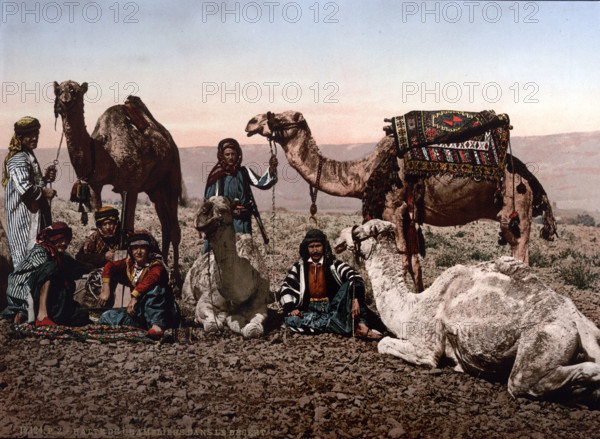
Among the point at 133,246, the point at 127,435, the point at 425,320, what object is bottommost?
the point at 127,435

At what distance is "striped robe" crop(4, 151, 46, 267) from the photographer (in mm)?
7965

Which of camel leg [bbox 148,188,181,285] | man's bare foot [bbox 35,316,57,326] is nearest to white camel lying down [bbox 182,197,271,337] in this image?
man's bare foot [bbox 35,316,57,326]

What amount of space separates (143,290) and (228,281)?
3.18 feet

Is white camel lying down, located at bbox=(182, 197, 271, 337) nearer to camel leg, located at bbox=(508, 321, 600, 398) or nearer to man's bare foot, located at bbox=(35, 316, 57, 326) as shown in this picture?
man's bare foot, located at bbox=(35, 316, 57, 326)

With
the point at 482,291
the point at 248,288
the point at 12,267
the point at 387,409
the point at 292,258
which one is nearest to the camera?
the point at 387,409

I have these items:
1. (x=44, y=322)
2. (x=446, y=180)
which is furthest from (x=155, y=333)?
(x=446, y=180)

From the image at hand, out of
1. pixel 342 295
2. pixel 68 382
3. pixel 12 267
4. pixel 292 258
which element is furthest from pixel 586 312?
pixel 12 267

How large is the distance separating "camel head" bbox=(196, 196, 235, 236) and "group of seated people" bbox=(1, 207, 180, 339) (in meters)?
0.82

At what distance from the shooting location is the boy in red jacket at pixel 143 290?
7246mm

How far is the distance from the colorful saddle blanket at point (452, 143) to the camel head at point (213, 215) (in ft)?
8.77

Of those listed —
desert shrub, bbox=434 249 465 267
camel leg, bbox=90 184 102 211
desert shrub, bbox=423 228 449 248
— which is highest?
camel leg, bbox=90 184 102 211

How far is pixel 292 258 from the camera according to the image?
13047 mm

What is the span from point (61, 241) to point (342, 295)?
3466mm

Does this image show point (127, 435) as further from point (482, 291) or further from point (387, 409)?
point (482, 291)
